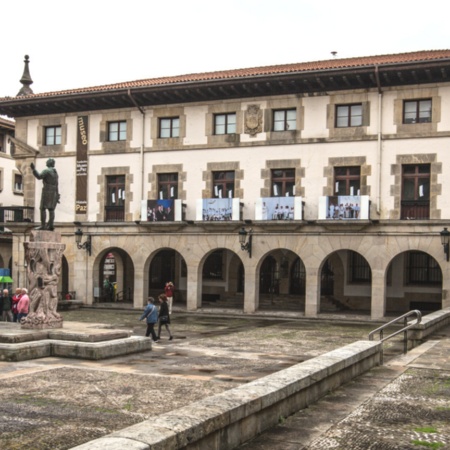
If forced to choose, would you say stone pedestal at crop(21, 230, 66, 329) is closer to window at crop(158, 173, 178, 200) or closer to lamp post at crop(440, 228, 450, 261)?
window at crop(158, 173, 178, 200)

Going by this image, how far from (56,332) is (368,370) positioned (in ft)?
25.1

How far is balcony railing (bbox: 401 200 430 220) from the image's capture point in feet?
84.3

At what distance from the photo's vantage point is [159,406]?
947cm

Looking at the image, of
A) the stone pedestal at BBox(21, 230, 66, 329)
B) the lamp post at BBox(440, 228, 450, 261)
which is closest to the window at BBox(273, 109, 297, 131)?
the lamp post at BBox(440, 228, 450, 261)

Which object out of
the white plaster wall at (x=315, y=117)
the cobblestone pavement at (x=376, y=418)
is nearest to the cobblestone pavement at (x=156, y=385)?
the cobblestone pavement at (x=376, y=418)

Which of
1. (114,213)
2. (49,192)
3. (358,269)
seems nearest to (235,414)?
(49,192)

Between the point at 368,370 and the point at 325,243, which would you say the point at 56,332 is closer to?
the point at 368,370

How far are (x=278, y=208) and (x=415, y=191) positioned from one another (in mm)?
5322

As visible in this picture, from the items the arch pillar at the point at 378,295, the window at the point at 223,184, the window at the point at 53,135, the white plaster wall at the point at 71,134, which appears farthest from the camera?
the window at the point at 53,135

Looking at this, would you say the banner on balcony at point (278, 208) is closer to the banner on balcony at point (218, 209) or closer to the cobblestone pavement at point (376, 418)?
the banner on balcony at point (218, 209)

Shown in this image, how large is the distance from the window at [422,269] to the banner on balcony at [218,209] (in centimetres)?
781

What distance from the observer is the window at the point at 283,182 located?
91.8 feet

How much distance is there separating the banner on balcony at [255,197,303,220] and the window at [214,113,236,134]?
3.47 meters

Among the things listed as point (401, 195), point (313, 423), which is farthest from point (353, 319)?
point (313, 423)
